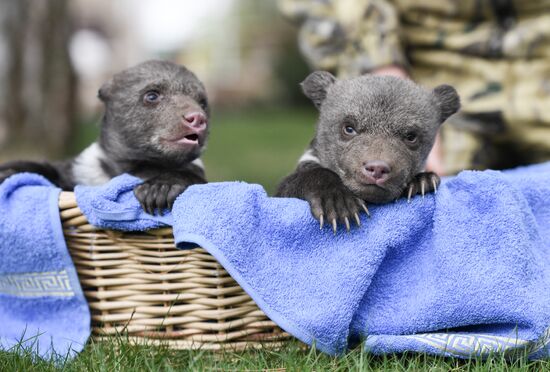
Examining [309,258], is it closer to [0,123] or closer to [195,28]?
[0,123]

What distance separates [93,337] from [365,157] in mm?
1348

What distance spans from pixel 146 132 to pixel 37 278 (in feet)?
2.94

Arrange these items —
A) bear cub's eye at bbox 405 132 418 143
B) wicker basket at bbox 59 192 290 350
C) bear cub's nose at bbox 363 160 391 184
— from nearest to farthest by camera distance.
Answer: bear cub's nose at bbox 363 160 391 184 < wicker basket at bbox 59 192 290 350 < bear cub's eye at bbox 405 132 418 143

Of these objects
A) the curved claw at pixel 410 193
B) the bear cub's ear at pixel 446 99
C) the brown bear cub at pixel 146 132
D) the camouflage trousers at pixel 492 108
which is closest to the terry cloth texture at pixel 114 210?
the brown bear cub at pixel 146 132

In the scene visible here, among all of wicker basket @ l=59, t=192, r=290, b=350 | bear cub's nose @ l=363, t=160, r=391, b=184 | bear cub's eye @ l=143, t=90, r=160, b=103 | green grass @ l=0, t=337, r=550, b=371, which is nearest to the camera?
green grass @ l=0, t=337, r=550, b=371

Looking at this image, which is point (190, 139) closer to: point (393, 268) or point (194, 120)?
point (194, 120)

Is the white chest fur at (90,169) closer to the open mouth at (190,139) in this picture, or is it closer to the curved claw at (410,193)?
the open mouth at (190,139)

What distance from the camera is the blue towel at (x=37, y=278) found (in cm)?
280

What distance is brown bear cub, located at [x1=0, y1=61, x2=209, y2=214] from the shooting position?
3324mm

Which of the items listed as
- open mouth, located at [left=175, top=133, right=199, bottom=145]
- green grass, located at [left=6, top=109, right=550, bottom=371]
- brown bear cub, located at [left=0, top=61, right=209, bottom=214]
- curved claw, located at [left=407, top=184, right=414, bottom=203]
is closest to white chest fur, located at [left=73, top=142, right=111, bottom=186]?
brown bear cub, located at [left=0, top=61, right=209, bottom=214]

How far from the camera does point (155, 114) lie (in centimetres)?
341

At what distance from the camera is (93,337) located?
9.52ft

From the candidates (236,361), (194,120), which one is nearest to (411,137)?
(194,120)

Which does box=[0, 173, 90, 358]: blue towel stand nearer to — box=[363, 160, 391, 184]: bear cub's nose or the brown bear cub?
the brown bear cub
